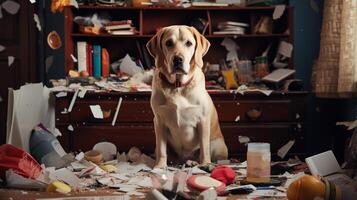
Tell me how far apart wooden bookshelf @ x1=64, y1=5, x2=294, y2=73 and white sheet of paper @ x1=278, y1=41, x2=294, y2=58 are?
3cm

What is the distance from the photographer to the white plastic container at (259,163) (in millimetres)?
1707

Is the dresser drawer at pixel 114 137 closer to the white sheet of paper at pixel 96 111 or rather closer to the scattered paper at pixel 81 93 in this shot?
the white sheet of paper at pixel 96 111

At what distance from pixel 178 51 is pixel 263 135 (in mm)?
875

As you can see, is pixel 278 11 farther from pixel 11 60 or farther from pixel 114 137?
pixel 11 60

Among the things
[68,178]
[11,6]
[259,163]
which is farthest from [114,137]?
[11,6]

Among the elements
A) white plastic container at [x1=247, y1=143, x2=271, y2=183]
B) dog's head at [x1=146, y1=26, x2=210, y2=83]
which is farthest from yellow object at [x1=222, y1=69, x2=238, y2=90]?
white plastic container at [x1=247, y1=143, x2=271, y2=183]

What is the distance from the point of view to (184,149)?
2443mm

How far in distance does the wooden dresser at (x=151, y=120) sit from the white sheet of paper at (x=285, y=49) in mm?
424

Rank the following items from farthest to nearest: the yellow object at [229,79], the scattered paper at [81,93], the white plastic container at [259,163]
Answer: the yellow object at [229,79] → the scattered paper at [81,93] → the white plastic container at [259,163]

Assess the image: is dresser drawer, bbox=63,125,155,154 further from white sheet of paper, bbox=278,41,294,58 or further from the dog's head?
white sheet of paper, bbox=278,41,294,58

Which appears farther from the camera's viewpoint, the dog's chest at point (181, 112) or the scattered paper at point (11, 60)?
the scattered paper at point (11, 60)

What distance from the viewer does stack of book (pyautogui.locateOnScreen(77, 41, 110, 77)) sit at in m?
3.21

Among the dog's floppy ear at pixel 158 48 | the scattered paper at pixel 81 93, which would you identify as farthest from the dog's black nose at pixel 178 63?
the scattered paper at pixel 81 93

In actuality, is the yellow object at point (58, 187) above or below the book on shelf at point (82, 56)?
below
